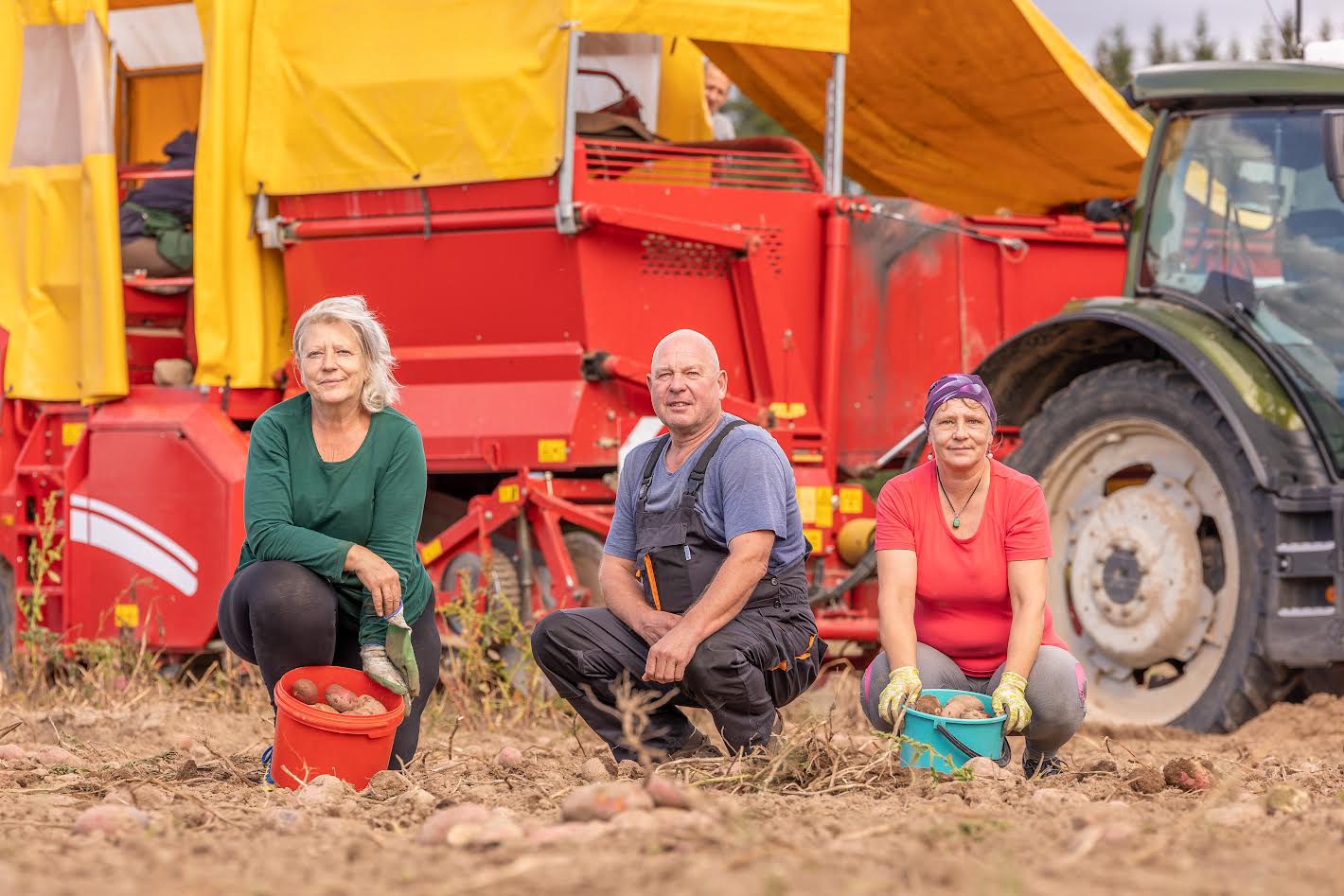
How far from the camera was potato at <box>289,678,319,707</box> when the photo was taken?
4438mm

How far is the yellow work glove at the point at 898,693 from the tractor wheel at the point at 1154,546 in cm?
170

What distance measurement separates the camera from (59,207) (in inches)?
303

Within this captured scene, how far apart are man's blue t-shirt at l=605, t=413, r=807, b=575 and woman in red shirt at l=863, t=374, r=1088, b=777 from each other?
0.83ft

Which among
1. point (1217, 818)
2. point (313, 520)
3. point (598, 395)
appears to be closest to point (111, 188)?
point (598, 395)

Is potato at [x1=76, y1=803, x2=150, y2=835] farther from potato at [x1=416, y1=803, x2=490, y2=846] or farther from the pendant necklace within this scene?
the pendant necklace

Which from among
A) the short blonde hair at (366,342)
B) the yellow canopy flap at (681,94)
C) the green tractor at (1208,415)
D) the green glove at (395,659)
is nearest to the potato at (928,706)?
the green glove at (395,659)

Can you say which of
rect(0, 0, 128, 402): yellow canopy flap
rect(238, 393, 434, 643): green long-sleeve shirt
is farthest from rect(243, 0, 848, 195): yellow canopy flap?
rect(238, 393, 434, 643): green long-sleeve shirt

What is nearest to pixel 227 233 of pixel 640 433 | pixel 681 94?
pixel 640 433

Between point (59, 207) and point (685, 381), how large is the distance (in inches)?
163

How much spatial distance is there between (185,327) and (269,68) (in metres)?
1.25

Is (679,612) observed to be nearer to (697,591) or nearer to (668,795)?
(697,591)

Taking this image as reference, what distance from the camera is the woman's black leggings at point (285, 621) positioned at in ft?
14.9

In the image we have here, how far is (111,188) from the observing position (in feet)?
24.7

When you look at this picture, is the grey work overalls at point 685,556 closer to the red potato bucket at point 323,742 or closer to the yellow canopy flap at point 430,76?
the red potato bucket at point 323,742
